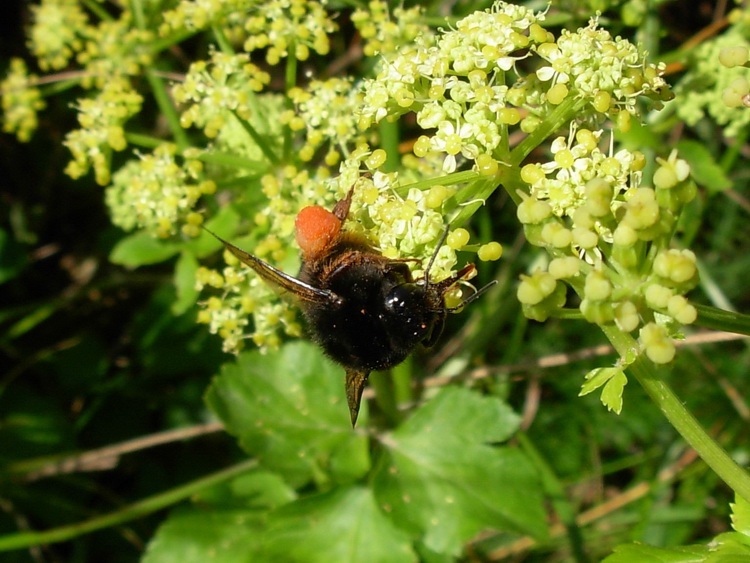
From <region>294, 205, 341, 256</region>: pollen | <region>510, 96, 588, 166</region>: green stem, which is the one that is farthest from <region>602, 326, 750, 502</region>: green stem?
<region>294, 205, 341, 256</region>: pollen

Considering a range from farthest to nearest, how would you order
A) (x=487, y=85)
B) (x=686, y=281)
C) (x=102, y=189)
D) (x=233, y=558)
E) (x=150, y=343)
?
(x=102, y=189)
(x=150, y=343)
(x=233, y=558)
(x=487, y=85)
(x=686, y=281)

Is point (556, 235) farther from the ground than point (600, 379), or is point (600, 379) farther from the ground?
point (556, 235)

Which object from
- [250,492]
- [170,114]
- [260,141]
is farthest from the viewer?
[250,492]

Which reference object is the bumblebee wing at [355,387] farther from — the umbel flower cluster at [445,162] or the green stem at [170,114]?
the green stem at [170,114]

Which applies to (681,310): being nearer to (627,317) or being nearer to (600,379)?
(627,317)

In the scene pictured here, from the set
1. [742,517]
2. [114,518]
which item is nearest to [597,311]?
[742,517]

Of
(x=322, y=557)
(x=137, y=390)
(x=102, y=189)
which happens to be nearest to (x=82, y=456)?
(x=137, y=390)

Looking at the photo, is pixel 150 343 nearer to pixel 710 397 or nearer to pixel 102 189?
pixel 102 189
